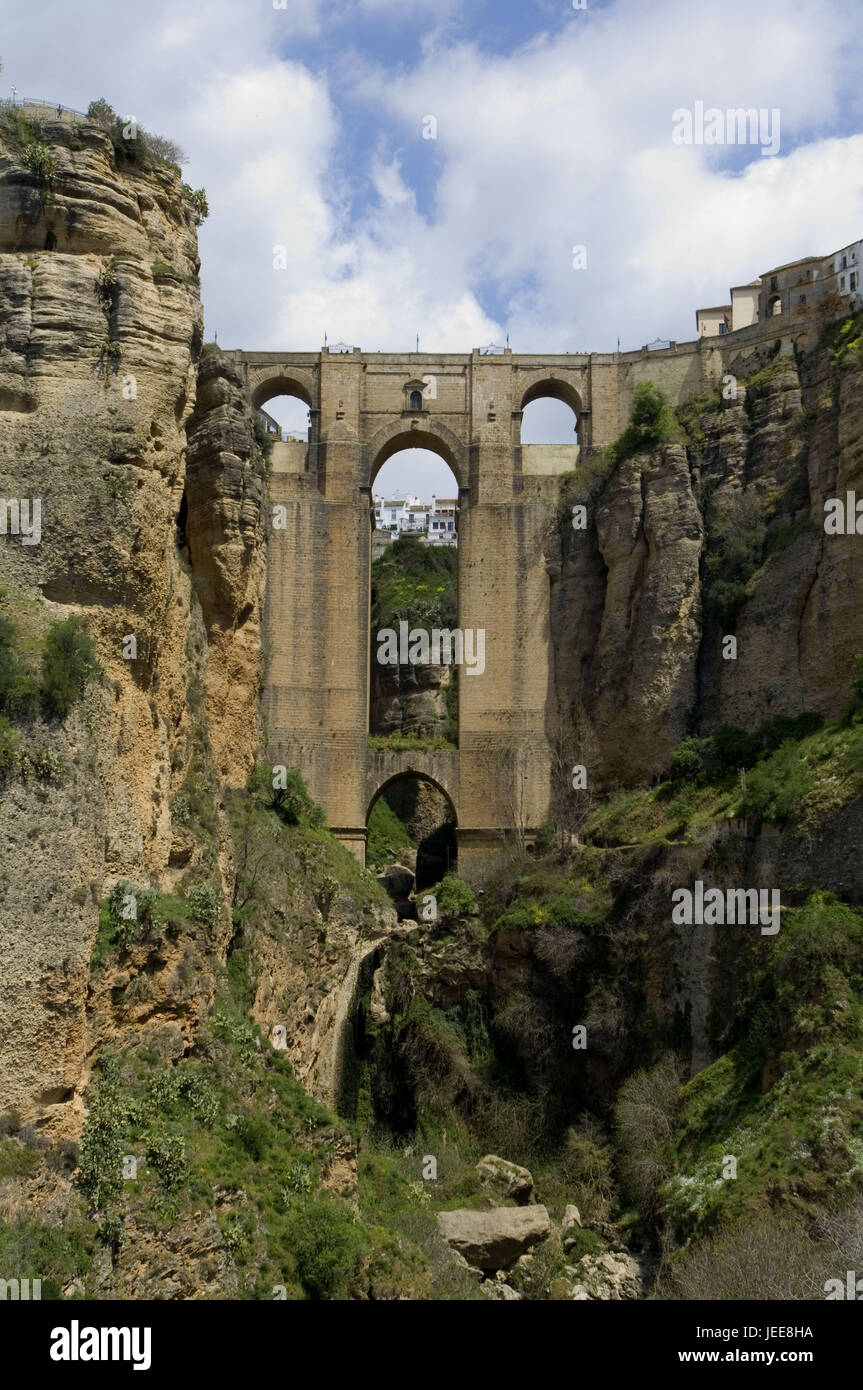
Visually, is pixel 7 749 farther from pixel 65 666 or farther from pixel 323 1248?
pixel 323 1248

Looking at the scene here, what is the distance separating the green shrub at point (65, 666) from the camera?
13414mm

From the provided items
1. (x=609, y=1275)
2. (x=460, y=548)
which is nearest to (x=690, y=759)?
(x=460, y=548)

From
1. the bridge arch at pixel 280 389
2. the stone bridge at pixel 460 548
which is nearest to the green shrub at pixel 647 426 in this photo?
the stone bridge at pixel 460 548

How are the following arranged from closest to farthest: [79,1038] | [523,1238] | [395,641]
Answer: [79,1038]
[523,1238]
[395,641]

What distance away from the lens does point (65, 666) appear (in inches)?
536

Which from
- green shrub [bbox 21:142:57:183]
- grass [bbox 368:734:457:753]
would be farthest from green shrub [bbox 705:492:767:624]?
green shrub [bbox 21:142:57:183]

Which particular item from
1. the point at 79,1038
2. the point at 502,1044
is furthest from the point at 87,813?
the point at 502,1044

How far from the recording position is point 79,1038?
12875 mm

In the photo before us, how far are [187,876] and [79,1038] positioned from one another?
13.9 ft

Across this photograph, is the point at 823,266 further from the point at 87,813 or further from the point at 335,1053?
the point at 87,813

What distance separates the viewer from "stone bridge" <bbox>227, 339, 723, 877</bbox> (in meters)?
34.9

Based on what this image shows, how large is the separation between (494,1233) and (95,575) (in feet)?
43.2

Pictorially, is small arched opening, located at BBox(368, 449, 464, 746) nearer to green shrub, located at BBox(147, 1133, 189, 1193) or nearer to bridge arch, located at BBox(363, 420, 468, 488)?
bridge arch, located at BBox(363, 420, 468, 488)

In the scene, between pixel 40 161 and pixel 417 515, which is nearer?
pixel 40 161
